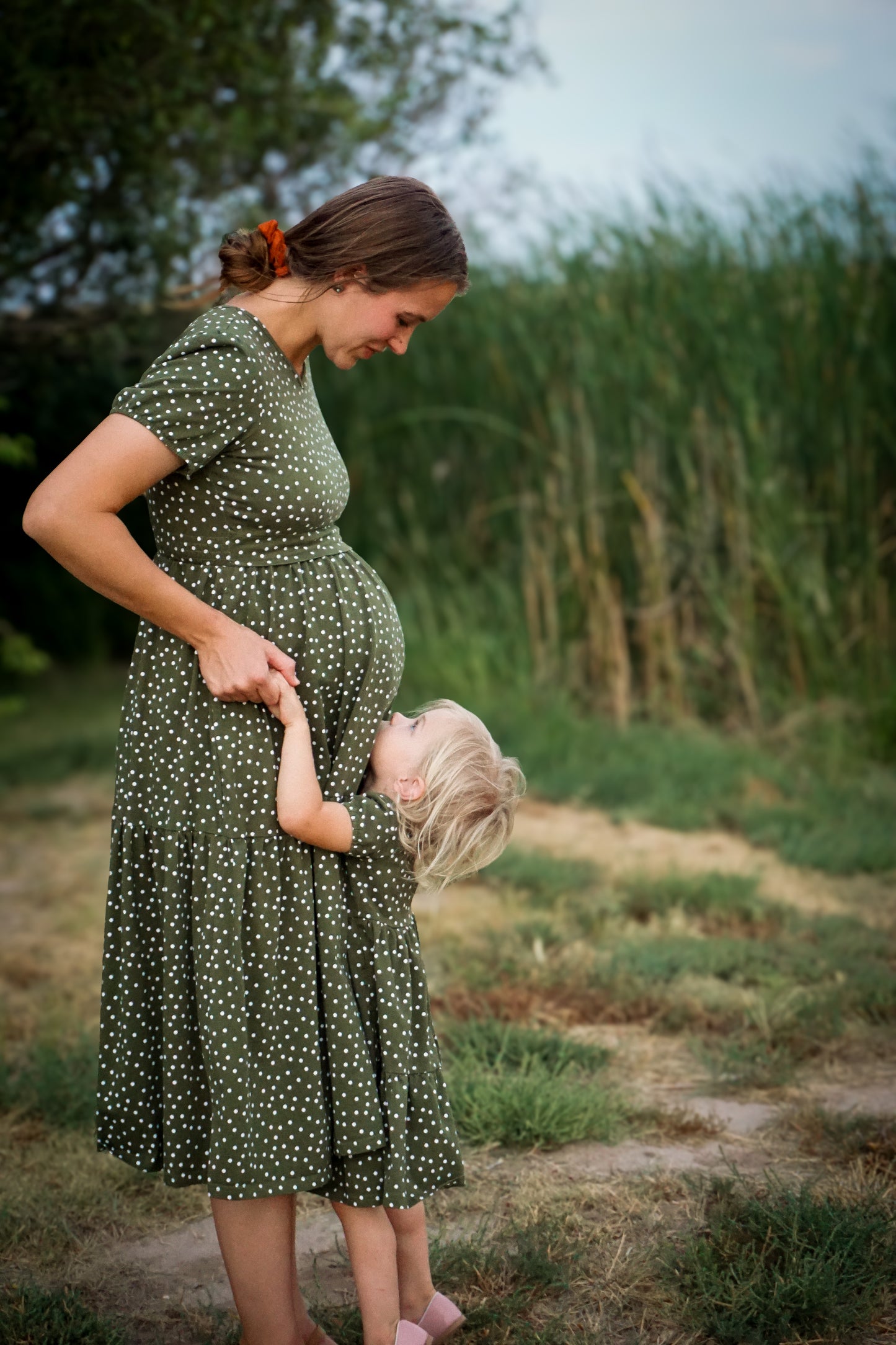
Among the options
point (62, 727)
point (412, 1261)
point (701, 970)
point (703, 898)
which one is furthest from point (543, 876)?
point (62, 727)

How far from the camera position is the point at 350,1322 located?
214cm

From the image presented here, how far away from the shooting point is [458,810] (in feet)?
6.59

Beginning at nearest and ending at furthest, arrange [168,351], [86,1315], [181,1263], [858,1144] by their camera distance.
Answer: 1. [168,351]
2. [86,1315]
3. [181,1263]
4. [858,1144]

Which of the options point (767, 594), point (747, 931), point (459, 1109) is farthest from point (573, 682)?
point (459, 1109)

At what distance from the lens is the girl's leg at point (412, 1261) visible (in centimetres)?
205

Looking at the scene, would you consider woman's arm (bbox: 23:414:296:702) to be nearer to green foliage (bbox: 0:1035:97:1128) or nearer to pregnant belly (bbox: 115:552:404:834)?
pregnant belly (bbox: 115:552:404:834)

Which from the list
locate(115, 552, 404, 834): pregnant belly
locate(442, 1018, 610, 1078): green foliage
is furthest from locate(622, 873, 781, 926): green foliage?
locate(115, 552, 404, 834): pregnant belly

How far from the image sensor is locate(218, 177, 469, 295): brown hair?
74.2 inches

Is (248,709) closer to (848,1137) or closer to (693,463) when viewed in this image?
(848,1137)

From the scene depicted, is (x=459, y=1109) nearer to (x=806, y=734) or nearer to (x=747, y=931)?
(x=747, y=931)

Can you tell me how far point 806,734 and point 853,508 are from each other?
1075mm

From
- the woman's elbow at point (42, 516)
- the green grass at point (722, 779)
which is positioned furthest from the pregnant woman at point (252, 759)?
the green grass at point (722, 779)

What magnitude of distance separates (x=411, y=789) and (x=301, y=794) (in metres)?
0.21

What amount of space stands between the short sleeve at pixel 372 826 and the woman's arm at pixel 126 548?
21 centimetres
